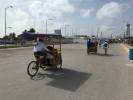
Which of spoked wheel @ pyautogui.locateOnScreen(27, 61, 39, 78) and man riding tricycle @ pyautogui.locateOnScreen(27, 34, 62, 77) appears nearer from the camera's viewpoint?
spoked wheel @ pyautogui.locateOnScreen(27, 61, 39, 78)

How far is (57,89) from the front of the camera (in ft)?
33.2

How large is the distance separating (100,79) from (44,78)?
2.34m

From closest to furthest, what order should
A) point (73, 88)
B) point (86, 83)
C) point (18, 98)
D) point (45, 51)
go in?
point (18, 98)
point (73, 88)
point (86, 83)
point (45, 51)

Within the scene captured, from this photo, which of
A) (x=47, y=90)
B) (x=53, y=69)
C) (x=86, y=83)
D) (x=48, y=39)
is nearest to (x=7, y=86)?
(x=47, y=90)

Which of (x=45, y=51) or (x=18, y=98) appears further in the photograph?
(x=45, y=51)

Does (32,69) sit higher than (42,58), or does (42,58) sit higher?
(42,58)

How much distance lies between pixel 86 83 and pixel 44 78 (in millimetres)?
2016

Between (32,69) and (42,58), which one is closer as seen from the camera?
(32,69)

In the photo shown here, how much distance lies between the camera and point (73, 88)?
33.9 feet

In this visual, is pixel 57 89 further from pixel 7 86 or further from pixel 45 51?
pixel 45 51

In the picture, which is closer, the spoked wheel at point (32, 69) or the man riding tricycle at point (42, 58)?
the spoked wheel at point (32, 69)

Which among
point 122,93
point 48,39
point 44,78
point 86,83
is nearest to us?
point 122,93

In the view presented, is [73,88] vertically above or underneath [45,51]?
underneath

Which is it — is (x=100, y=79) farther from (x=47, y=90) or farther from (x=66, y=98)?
(x=66, y=98)
